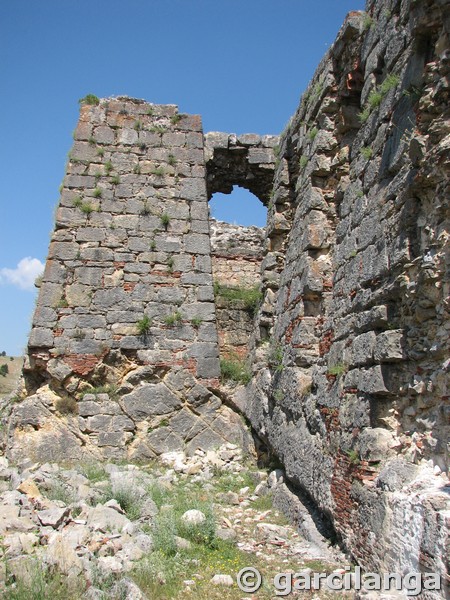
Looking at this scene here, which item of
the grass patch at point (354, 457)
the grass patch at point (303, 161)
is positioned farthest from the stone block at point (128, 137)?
the grass patch at point (354, 457)

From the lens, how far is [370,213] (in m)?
4.79

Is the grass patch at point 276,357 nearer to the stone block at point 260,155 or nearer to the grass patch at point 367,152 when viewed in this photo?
the grass patch at point 367,152

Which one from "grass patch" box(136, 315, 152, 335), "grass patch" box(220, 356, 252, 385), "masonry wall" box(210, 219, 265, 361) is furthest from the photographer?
"masonry wall" box(210, 219, 265, 361)

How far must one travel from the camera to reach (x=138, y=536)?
454 cm

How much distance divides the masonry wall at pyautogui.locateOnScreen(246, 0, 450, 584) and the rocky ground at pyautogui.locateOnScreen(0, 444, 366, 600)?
1.94 ft

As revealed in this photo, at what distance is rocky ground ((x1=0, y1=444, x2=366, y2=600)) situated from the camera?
3.71 metres

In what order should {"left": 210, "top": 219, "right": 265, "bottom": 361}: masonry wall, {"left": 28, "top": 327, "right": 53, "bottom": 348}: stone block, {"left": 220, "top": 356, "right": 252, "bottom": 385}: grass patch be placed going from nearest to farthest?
{"left": 28, "top": 327, "right": 53, "bottom": 348}: stone block → {"left": 220, "top": 356, "right": 252, "bottom": 385}: grass patch → {"left": 210, "top": 219, "right": 265, "bottom": 361}: masonry wall

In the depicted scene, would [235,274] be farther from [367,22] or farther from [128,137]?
[367,22]

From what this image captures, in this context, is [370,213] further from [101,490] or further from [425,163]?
[101,490]

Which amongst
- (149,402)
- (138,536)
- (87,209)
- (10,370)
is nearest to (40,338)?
(149,402)

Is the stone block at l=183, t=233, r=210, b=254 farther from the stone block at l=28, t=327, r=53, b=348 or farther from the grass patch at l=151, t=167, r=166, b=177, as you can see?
the stone block at l=28, t=327, r=53, b=348

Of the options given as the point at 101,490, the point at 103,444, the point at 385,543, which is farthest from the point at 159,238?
the point at 385,543

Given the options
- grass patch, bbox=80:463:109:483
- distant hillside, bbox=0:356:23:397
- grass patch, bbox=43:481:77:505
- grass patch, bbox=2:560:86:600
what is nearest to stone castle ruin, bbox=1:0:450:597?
grass patch, bbox=80:463:109:483

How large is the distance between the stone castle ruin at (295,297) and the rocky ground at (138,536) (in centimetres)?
51
